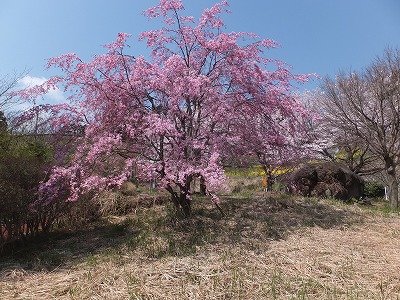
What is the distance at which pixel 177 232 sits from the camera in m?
6.12

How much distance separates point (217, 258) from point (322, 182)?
7.08 m

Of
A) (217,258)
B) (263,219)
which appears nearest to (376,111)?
(263,219)

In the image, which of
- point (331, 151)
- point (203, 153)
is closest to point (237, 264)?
point (203, 153)

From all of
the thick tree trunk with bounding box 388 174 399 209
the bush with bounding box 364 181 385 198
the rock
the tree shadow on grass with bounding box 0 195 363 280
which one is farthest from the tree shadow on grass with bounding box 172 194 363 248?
the bush with bounding box 364 181 385 198

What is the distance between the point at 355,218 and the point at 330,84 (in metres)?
7.24

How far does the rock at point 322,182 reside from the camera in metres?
10.7

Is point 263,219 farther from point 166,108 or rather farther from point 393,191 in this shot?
point 393,191

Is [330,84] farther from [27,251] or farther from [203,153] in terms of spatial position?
[27,251]

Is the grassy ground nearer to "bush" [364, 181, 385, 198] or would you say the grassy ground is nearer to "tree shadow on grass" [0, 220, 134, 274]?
"tree shadow on grass" [0, 220, 134, 274]

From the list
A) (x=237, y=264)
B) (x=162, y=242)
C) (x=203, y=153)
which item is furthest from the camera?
(x=203, y=153)

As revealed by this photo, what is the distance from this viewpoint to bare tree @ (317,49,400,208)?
11.5 metres

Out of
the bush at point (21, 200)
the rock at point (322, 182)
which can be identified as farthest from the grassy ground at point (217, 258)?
the rock at point (322, 182)

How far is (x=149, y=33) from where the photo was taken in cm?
648

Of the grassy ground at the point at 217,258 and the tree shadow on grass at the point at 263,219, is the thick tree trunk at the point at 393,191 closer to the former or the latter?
the tree shadow on grass at the point at 263,219
